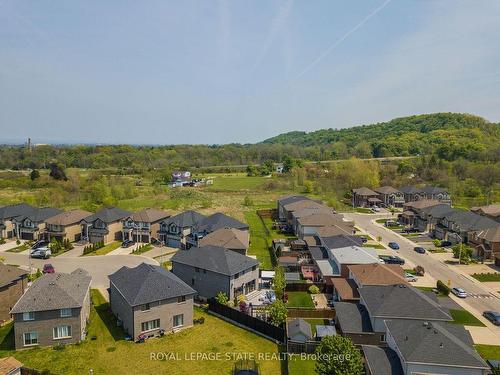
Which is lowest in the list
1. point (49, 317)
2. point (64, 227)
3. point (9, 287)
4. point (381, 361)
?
point (381, 361)

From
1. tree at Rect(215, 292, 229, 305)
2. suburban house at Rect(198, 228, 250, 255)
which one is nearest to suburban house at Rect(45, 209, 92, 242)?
suburban house at Rect(198, 228, 250, 255)

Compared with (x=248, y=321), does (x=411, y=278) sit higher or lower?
higher

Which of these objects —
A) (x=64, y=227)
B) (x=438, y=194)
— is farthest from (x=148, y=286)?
(x=438, y=194)

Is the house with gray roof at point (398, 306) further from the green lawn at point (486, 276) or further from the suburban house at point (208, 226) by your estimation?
the suburban house at point (208, 226)

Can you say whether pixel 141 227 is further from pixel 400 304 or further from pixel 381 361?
pixel 381 361

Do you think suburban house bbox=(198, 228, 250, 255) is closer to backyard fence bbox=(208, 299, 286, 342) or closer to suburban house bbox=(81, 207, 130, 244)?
backyard fence bbox=(208, 299, 286, 342)

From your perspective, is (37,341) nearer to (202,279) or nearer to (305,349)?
(202,279)

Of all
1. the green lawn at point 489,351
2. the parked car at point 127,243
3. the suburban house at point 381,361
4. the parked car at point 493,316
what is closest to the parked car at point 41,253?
the parked car at point 127,243

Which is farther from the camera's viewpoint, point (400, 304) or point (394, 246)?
point (394, 246)
